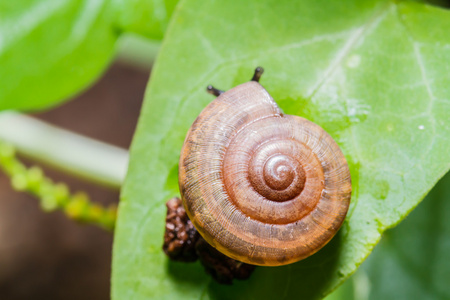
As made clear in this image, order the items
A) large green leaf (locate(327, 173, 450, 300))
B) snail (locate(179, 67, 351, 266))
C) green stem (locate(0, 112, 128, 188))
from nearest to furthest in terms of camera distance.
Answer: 1. snail (locate(179, 67, 351, 266))
2. large green leaf (locate(327, 173, 450, 300))
3. green stem (locate(0, 112, 128, 188))

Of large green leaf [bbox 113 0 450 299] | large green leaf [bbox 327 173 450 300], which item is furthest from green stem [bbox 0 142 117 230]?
large green leaf [bbox 327 173 450 300]

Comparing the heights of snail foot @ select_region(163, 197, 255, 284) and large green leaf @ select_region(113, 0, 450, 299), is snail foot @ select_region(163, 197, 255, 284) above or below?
below

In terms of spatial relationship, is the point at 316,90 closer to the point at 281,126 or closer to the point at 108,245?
the point at 281,126

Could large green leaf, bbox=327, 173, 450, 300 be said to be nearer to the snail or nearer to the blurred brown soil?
the snail

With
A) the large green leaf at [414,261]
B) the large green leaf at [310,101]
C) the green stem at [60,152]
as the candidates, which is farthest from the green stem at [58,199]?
the large green leaf at [414,261]

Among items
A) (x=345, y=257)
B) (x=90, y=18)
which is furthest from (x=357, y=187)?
(x=90, y=18)

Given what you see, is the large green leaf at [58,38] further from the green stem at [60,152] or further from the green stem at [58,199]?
the green stem at [60,152]

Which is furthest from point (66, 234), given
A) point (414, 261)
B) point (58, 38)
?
point (414, 261)
